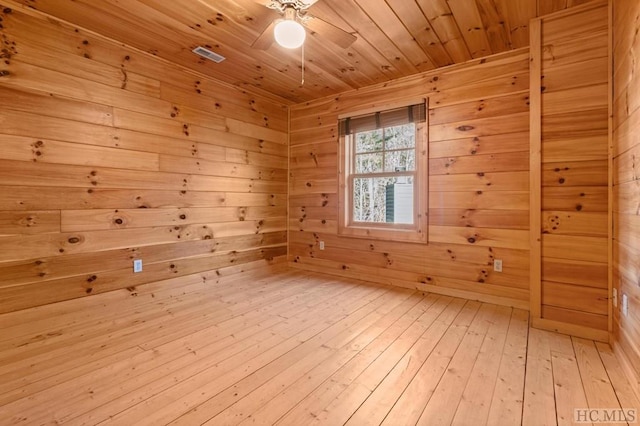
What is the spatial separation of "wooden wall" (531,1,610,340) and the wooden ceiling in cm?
25

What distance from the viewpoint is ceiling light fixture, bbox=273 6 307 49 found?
73.6 inches

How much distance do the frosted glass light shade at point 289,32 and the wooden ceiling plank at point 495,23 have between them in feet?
4.45

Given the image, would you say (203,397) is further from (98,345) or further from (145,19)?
(145,19)

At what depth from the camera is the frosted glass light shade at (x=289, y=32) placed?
1.87 metres

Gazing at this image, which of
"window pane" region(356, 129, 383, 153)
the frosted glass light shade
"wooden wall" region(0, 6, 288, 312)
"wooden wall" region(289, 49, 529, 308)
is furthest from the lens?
"window pane" region(356, 129, 383, 153)

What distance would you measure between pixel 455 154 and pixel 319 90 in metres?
1.89

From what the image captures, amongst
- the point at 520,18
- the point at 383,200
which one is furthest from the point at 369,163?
the point at 520,18

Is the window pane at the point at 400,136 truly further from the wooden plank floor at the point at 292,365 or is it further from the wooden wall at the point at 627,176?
the wooden plank floor at the point at 292,365

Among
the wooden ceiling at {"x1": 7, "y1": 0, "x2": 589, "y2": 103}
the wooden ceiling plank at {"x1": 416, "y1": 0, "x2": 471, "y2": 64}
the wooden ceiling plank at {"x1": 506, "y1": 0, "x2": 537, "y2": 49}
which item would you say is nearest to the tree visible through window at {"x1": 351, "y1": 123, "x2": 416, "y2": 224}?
the wooden ceiling at {"x1": 7, "y1": 0, "x2": 589, "y2": 103}

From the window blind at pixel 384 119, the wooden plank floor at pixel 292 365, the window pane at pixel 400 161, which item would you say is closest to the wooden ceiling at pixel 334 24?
the window blind at pixel 384 119

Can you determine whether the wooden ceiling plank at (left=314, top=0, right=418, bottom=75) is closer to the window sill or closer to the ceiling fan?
the ceiling fan

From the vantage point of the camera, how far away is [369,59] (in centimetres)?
305

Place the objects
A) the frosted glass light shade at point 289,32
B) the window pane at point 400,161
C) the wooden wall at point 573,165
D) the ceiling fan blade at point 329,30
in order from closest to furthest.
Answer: the frosted glass light shade at point 289,32
the ceiling fan blade at point 329,30
the wooden wall at point 573,165
the window pane at point 400,161

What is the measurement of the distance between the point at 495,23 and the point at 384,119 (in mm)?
1422
